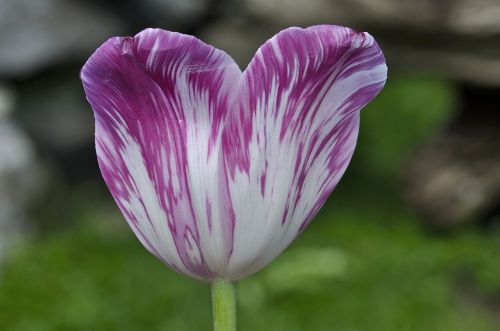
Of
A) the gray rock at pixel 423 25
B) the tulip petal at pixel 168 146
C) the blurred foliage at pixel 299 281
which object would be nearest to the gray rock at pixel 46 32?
the blurred foliage at pixel 299 281

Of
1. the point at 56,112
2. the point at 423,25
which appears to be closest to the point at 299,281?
the point at 423,25

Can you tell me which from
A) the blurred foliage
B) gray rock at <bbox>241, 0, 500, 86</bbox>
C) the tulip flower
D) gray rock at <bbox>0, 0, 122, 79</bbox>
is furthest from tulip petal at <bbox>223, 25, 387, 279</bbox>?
gray rock at <bbox>0, 0, 122, 79</bbox>

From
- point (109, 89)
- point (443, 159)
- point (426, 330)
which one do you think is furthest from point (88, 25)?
point (109, 89)

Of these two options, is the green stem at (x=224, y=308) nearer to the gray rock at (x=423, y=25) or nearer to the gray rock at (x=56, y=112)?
the gray rock at (x=423, y=25)

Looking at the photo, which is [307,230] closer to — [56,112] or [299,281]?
[299,281]

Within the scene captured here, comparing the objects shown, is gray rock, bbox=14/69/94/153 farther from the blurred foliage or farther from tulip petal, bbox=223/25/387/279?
tulip petal, bbox=223/25/387/279

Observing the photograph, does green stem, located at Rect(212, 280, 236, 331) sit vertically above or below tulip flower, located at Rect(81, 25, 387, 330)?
below

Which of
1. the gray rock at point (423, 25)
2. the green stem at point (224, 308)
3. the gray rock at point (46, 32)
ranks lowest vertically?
the gray rock at point (46, 32)
